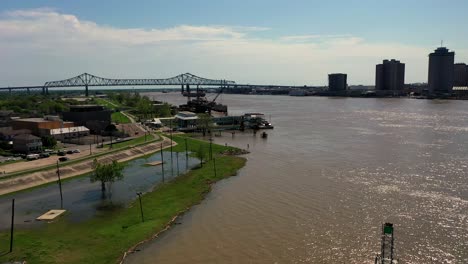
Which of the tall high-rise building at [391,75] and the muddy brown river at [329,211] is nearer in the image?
the muddy brown river at [329,211]

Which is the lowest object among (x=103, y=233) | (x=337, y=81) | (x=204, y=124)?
(x=103, y=233)

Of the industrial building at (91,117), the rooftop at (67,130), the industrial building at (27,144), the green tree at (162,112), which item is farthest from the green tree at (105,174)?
the green tree at (162,112)

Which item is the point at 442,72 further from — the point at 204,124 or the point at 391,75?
the point at 204,124

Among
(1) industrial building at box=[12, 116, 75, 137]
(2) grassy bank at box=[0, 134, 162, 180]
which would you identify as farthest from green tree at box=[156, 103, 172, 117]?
(1) industrial building at box=[12, 116, 75, 137]

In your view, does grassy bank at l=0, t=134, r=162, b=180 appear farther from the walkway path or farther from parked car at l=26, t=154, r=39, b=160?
parked car at l=26, t=154, r=39, b=160

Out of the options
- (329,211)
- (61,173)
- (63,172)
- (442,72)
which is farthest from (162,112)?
(442,72)

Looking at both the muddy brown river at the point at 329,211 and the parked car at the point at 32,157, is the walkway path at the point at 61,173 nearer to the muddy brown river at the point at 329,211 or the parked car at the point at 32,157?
the parked car at the point at 32,157
